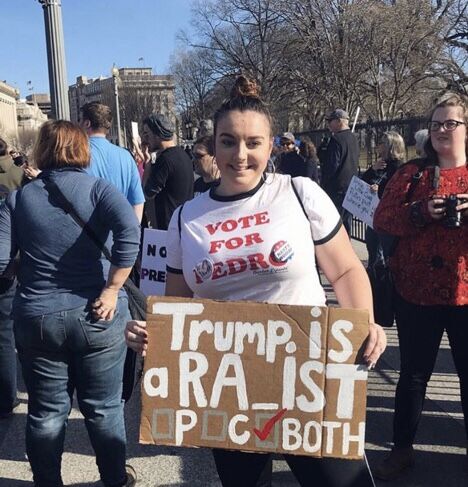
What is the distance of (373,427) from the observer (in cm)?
374

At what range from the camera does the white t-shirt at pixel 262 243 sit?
1.94 meters

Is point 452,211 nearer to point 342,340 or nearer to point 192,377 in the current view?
point 342,340

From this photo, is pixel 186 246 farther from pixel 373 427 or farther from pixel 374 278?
pixel 373 427

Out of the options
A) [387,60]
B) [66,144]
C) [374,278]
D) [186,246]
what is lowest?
[374,278]

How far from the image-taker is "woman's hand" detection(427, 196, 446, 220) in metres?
2.82

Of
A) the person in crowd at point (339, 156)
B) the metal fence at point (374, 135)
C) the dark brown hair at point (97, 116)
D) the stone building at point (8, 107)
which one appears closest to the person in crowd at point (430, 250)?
the dark brown hair at point (97, 116)

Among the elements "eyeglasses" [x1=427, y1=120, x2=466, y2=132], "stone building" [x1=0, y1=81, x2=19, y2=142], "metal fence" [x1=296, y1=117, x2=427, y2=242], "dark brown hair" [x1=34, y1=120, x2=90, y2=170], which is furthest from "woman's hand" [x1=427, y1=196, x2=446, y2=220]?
"stone building" [x1=0, y1=81, x2=19, y2=142]

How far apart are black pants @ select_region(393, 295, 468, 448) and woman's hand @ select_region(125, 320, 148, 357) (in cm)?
168

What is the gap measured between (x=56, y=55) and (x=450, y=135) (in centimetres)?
566

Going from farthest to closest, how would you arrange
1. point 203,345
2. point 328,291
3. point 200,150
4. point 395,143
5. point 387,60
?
point 387,60 < point 328,291 < point 395,143 < point 200,150 < point 203,345

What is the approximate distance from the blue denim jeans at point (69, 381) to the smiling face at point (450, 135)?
187cm

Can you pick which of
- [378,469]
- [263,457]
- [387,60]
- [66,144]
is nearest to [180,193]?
[66,144]

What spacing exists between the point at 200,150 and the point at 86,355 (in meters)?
2.39

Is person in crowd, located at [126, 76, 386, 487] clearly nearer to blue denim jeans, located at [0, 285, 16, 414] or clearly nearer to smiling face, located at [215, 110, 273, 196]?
smiling face, located at [215, 110, 273, 196]
